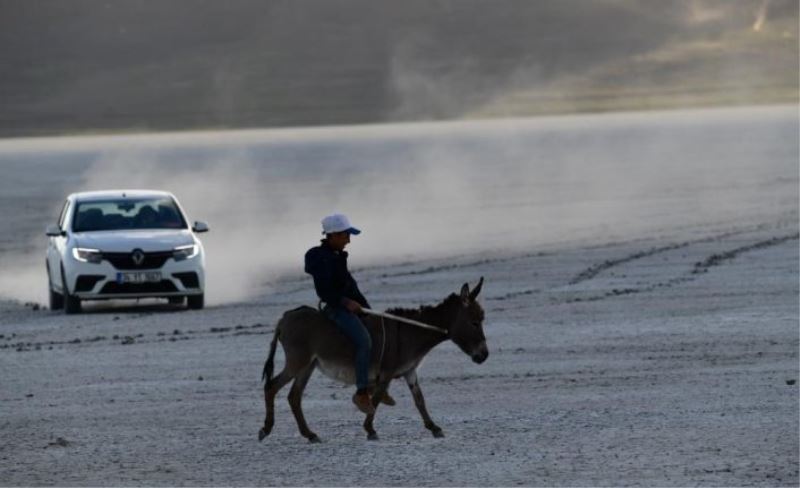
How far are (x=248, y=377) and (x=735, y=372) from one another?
4.50m

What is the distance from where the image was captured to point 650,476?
530 inches

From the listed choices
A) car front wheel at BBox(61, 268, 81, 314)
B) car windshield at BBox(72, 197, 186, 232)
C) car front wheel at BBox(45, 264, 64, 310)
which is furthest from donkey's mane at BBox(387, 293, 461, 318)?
car front wheel at BBox(45, 264, 64, 310)

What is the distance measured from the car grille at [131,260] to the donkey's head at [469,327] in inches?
503

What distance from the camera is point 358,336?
569 inches

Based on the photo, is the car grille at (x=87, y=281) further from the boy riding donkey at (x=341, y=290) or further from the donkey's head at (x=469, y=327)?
the donkey's head at (x=469, y=327)

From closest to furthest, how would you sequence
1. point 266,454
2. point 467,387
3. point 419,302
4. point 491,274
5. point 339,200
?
point 266,454, point 467,387, point 419,302, point 491,274, point 339,200

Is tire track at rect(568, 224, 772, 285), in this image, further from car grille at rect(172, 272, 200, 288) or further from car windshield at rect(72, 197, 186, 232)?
car grille at rect(172, 272, 200, 288)

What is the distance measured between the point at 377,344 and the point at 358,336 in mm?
250

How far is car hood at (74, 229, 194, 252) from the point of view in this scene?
27.2m

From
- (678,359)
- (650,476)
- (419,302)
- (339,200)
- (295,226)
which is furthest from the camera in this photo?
(339,200)

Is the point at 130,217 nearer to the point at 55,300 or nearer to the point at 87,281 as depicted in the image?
the point at 55,300

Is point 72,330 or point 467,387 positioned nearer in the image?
point 467,387

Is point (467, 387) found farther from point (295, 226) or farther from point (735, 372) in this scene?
point (295, 226)

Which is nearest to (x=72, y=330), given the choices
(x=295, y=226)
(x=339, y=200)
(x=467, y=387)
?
(x=467, y=387)
